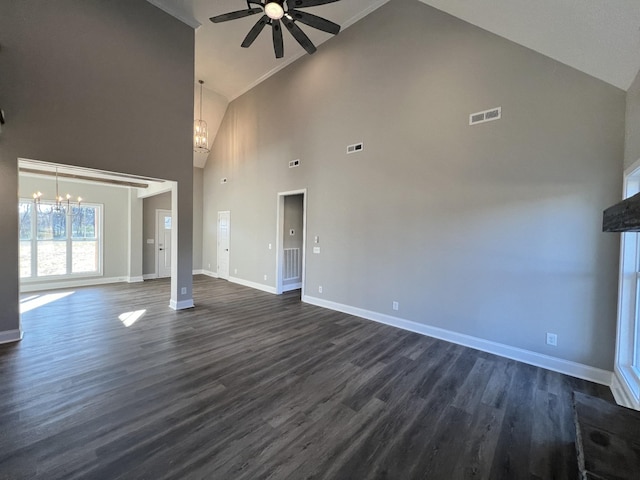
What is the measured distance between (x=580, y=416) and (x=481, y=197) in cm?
271

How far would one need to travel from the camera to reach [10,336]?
345 centimetres

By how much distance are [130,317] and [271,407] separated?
3582 millimetres

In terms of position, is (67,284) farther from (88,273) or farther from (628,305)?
(628,305)

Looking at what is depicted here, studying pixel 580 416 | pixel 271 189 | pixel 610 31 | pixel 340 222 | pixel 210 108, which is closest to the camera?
pixel 580 416

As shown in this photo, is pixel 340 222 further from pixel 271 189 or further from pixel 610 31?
pixel 610 31

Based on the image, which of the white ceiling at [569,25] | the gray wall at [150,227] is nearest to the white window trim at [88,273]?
the gray wall at [150,227]

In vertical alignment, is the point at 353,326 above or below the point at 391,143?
below

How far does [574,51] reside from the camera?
242 cm

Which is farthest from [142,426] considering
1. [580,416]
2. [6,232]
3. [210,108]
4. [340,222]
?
[210,108]

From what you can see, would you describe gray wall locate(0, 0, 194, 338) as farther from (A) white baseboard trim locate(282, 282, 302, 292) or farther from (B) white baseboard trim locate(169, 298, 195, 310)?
(A) white baseboard trim locate(282, 282, 302, 292)

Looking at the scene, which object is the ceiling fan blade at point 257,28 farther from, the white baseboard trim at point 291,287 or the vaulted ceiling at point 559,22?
the white baseboard trim at point 291,287

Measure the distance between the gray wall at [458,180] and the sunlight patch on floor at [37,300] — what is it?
516 cm

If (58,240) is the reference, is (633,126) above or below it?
above

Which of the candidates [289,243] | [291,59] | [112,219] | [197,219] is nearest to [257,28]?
[291,59]
